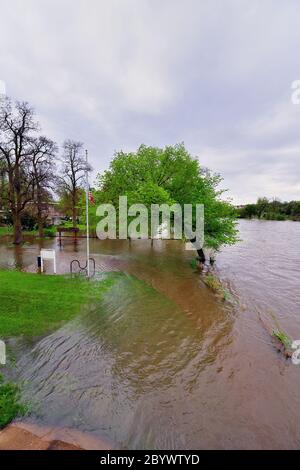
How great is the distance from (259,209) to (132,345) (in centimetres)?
8344

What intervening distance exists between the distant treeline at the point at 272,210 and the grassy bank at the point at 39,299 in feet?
249

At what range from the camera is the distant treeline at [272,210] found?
72250 mm

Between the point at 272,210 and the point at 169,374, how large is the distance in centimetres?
8415

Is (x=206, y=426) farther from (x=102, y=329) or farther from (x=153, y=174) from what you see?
(x=153, y=174)

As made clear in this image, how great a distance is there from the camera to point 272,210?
255ft

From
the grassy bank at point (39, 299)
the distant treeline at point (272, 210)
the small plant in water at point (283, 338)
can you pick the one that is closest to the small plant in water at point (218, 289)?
the small plant in water at point (283, 338)

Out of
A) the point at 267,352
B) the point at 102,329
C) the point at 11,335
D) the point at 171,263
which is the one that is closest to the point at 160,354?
the point at 102,329

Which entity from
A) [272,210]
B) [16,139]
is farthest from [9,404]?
[272,210]

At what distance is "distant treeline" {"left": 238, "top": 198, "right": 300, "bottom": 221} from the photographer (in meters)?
72.2

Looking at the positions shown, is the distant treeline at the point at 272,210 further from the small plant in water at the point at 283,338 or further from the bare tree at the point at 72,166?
the small plant in water at the point at 283,338

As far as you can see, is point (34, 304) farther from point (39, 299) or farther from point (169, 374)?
point (169, 374)

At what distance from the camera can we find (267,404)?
4117 millimetres

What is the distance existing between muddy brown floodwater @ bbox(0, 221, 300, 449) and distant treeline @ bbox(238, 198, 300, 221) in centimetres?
7393

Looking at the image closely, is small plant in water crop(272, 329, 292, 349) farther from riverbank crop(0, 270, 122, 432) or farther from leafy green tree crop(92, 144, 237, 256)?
leafy green tree crop(92, 144, 237, 256)
